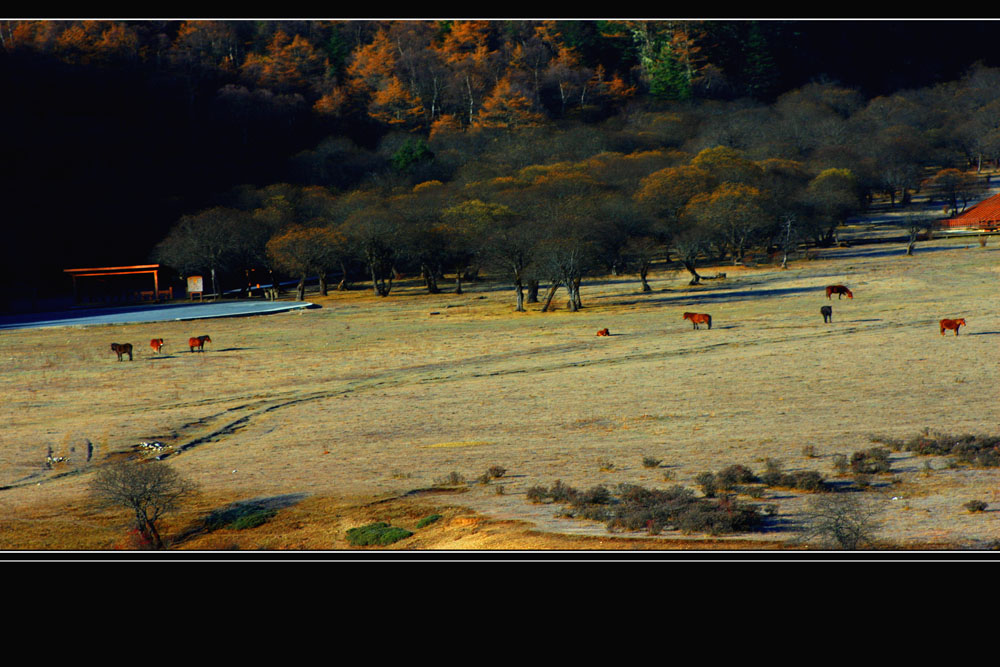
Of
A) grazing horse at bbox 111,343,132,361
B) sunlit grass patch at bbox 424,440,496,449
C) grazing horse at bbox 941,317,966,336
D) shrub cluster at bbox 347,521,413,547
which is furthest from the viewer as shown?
grazing horse at bbox 111,343,132,361

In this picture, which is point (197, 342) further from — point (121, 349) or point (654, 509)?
point (654, 509)

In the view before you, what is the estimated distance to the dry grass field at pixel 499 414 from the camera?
626 inches

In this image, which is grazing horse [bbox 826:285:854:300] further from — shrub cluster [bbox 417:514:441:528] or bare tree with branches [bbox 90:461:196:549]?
bare tree with branches [bbox 90:461:196:549]

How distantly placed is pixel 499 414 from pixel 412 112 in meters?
108

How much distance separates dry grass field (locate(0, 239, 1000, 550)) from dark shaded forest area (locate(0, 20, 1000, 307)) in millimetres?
27982

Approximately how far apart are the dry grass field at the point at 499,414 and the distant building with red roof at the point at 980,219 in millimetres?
31259

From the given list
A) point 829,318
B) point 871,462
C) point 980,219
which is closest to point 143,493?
point 871,462

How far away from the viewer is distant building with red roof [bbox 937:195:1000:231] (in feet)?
248

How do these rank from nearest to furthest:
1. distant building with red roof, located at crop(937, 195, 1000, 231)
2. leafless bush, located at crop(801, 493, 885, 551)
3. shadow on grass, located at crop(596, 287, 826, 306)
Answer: leafless bush, located at crop(801, 493, 885, 551) → shadow on grass, located at crop(596, 287, 826, 306) → distant building with red roof, located at crop(937, 195, 1000, 231)

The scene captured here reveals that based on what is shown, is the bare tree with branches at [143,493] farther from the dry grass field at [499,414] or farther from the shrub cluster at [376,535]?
the shrub cluster at [376,535]

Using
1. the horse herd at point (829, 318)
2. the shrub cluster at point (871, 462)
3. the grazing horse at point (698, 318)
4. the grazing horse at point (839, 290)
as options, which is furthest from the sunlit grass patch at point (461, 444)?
the grazing horse at point (839, 290)

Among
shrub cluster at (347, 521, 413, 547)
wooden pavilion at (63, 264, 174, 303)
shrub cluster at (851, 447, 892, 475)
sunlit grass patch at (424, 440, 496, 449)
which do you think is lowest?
shrub cluster at (347, 521, 413, 547)

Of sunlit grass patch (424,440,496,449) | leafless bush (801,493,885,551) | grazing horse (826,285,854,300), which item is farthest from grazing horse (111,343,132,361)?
grazing horse (826,285,854,300)

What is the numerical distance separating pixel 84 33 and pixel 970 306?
92113mm
